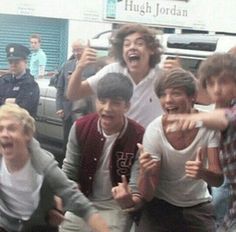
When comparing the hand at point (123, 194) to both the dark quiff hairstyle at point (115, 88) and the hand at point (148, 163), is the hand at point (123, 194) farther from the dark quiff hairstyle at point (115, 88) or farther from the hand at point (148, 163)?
the dark quiff hairstyle at point (115, 88)

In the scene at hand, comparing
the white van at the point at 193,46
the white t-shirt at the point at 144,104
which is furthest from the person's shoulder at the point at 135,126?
the white van at the point at 193,46

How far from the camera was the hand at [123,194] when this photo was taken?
3.40 m

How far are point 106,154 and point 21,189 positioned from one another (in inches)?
21.4

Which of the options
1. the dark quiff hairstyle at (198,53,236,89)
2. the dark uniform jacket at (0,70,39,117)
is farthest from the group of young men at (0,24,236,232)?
the dark uniform jacket at (0,70,39,117)

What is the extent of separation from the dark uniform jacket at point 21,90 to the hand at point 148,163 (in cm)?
363

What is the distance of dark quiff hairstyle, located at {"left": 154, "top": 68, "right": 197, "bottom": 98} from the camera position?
3.44m

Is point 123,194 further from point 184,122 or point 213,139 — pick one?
point 184,122

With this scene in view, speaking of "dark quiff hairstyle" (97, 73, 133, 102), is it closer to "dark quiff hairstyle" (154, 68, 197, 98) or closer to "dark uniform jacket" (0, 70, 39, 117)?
"dark quiff hairstyle" (154, 68, 197, 98)

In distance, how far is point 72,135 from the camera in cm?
362

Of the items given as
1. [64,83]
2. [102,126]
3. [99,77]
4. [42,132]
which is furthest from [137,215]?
[42,132]

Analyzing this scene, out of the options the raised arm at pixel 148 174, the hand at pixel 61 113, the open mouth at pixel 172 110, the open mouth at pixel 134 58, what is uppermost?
the open mouth at pixel 134 58

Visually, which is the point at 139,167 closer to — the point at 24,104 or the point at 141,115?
the point at 141,115

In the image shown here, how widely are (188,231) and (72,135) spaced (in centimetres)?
83

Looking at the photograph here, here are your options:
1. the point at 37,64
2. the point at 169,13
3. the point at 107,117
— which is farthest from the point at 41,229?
the point at 169,13
